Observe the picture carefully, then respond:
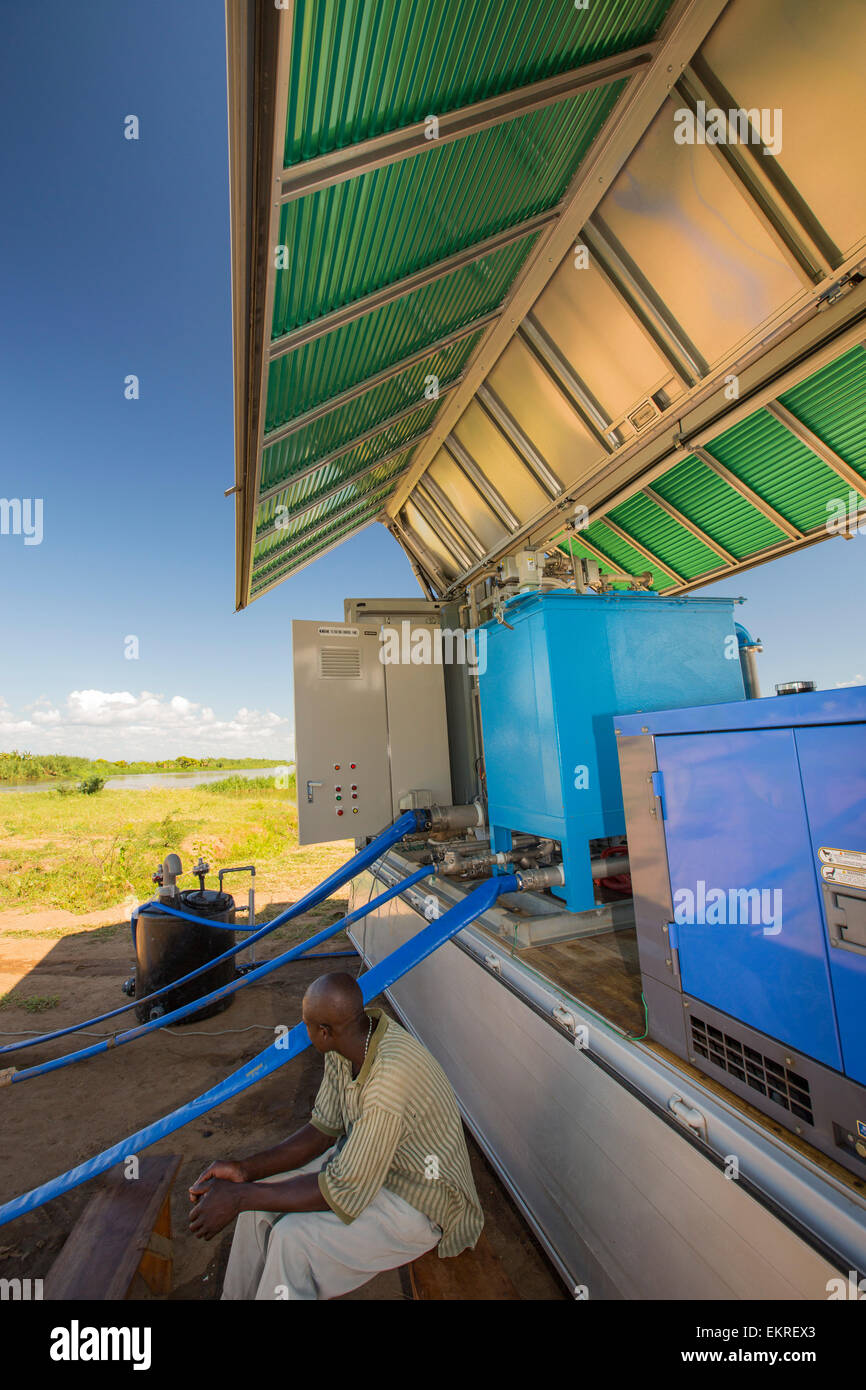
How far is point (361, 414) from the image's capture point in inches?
180

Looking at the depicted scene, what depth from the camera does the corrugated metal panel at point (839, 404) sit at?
3420 mm

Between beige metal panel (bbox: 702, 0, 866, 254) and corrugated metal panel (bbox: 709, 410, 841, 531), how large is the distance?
1455 mm

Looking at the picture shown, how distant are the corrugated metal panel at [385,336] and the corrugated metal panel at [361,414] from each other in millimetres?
212

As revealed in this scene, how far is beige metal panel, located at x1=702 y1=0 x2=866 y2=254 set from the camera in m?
2.31

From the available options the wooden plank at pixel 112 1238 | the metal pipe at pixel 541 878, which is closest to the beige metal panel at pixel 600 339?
the metal pipe at pixel 541 878

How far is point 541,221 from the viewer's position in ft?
11.0

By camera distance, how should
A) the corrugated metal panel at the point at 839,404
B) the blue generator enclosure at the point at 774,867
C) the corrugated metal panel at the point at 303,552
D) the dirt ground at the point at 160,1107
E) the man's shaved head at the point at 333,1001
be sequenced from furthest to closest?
the corrugated metal panel at the point at 303,552
the corrugated metal panel at the point at 839,404
the dirt ground at the point at 160,1107
the man's shaved head at the point at 333,1001
the blue generator enclosure at the point at 774,867

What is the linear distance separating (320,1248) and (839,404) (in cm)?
491

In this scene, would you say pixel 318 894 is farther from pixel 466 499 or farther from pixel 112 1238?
pixel 466 499

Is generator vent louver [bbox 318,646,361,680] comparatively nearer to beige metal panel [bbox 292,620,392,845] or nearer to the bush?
beige metal panel [bbox 292,620,392,845]

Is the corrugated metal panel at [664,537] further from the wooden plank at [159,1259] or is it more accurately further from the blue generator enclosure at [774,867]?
the wooden plank at [159,1259]

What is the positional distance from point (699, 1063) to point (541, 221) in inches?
163

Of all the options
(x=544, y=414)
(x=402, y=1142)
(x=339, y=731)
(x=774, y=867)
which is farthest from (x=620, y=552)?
(x=402, y=1142)
